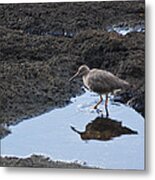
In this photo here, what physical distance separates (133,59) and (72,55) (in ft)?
0.77

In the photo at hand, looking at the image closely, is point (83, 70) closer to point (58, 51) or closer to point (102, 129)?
point (58, 51)

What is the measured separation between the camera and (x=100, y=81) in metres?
1.89

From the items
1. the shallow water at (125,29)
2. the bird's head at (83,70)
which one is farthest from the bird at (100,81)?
the shallow water at (125,29)

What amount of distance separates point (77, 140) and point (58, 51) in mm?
348

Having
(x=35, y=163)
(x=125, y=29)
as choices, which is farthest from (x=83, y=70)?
(x=35, y=163)

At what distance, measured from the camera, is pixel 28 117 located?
6.35ft

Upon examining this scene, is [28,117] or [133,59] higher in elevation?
[133,59]

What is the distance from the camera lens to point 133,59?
1.86 metres

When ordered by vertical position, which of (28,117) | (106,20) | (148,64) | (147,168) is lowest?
(147,168)

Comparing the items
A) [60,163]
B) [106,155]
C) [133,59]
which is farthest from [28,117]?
[133,59]

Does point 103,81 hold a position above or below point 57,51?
below

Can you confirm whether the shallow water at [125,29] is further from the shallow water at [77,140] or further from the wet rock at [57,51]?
the shallow water at [77,140]

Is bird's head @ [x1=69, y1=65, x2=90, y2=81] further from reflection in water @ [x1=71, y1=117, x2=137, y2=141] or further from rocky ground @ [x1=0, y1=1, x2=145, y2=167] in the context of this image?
reflection in water @ [x1=71, y1=117, x2=137, y2=141]

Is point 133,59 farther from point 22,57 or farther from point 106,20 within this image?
point 22,57
